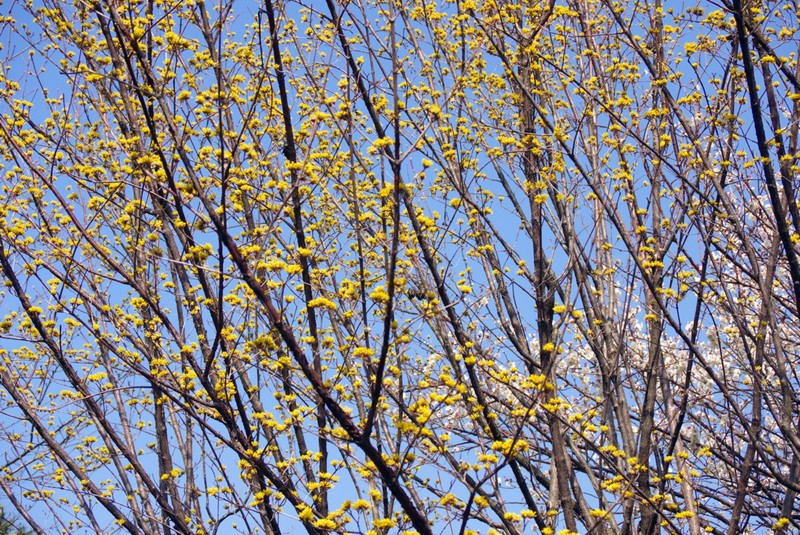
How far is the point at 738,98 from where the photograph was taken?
6336 mm

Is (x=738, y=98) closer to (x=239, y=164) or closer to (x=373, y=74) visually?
(x=373, y=74)

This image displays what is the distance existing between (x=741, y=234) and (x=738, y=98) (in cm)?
138

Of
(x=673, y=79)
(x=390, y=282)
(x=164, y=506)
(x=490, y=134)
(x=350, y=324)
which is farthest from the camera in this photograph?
(x=490, y=134)

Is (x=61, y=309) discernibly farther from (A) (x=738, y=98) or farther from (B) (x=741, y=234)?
(A) (x=738, y=98)

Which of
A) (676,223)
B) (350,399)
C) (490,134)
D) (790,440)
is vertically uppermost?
(490,134)

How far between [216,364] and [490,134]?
9.70ft

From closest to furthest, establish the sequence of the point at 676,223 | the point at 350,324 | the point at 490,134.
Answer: the point at 350,324, the point at 676,223, the point at 490,134

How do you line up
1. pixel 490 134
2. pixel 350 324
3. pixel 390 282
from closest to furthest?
pixel 390 282 < pixel 350 324 < pixel 490 134

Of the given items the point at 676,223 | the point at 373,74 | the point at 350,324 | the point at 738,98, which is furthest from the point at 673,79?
the point at 350,324

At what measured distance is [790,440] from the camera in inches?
208

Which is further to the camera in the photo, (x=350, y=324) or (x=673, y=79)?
(x=673, y=79)

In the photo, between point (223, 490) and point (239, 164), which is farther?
point (239, 164)

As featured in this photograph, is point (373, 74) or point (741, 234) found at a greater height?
point (373, 74)

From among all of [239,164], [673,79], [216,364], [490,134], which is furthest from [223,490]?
[673,79]
